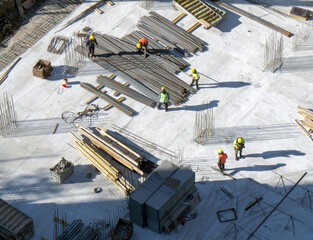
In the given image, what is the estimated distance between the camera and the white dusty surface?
108 feet

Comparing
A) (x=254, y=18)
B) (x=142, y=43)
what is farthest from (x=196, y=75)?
(x=254, y=18)

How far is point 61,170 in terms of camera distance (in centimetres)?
3425

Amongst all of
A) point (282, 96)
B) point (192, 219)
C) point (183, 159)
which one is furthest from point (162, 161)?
point (282, 96)

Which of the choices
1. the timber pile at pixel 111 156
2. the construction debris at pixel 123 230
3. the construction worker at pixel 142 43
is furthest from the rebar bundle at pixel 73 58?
the construction debris at pixel 123 230

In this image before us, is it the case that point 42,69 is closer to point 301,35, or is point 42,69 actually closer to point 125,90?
point 125,90

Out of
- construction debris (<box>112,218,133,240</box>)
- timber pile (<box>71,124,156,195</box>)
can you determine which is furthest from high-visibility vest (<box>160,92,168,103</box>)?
construction debris (<box>112,218,133,240</box>)

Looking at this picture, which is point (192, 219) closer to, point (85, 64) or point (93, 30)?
point (85, 64)

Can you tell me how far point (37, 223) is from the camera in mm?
32469

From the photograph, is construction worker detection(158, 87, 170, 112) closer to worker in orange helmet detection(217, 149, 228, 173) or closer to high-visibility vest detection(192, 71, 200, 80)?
Answer: high-visibility vest detection(192, 71, 200, 80)

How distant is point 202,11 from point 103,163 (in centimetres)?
1633

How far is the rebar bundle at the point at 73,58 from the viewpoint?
41469 millimetres

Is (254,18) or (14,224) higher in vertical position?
(254,18)

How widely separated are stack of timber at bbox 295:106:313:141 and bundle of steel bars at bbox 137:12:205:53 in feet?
29.3

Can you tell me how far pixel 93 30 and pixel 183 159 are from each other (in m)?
13.8
